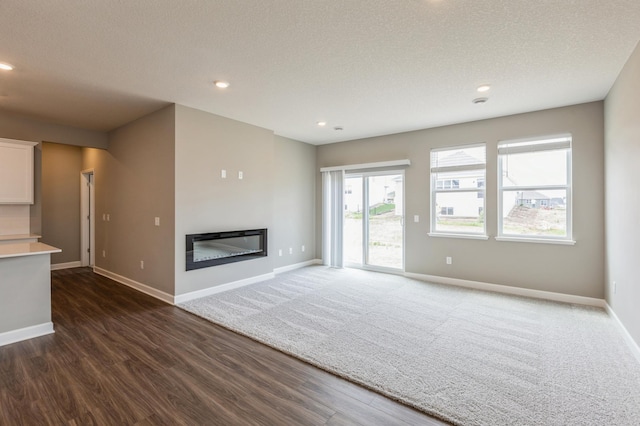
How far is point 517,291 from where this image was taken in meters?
4.42

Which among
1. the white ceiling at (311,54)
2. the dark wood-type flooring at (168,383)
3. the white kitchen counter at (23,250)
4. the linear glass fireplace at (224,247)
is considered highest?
the white ceiling at (311,54)

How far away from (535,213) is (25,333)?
6.39m

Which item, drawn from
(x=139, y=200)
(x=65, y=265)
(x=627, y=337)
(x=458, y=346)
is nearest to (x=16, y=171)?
(x=139, y=200)

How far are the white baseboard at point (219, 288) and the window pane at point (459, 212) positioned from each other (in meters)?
3.21

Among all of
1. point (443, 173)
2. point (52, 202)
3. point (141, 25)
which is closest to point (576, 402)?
point (443, 173)

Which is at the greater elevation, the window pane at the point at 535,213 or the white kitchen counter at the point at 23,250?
the window pane at the point at 535,213

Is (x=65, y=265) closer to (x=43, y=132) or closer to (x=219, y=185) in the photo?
(x=43, y=132)

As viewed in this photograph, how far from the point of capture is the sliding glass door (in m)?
5.72

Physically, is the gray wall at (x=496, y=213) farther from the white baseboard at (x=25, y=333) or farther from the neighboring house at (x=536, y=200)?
the white baseboard at (x=25, y=333)

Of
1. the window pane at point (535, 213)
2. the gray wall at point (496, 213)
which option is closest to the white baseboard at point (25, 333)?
the gray wall at point (496, 213)

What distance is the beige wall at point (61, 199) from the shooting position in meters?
5.96

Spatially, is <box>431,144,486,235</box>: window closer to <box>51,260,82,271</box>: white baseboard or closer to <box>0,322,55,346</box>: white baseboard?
<box>0,322,55,346</box>: white baseboard

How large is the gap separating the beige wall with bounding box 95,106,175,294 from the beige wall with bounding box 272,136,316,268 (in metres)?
2.05

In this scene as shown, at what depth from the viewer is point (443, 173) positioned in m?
5.16
